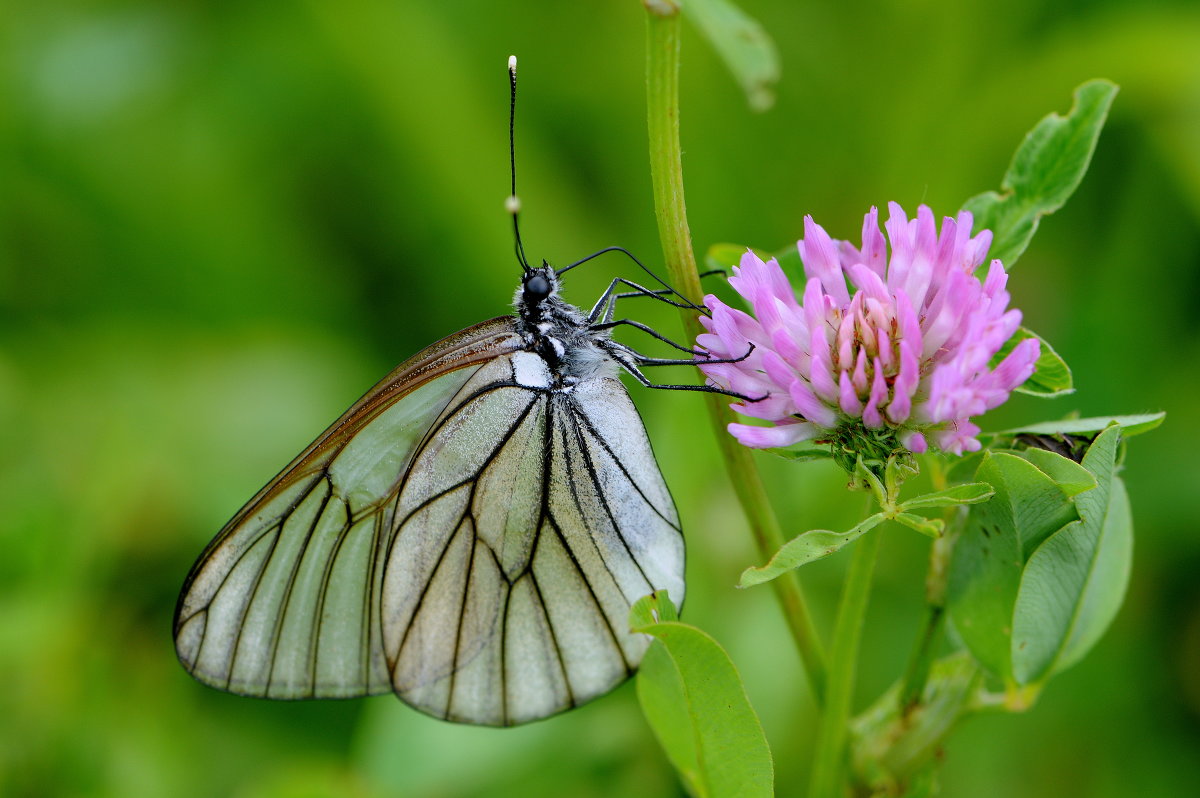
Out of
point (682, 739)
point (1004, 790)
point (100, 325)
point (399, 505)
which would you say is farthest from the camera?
point (100, 325)

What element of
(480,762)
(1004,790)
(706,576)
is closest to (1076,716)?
(1004,790)

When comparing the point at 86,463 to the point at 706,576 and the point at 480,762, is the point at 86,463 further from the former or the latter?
the point at 706,576

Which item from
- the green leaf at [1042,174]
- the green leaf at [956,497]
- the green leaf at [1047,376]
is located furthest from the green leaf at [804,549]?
the green leaf at [1042,174]

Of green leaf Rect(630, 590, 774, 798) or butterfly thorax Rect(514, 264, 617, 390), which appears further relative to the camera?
butterfly thorax Rect(514, 264, 617, 390)

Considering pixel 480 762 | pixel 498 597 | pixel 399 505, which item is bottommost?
pixel 480 762

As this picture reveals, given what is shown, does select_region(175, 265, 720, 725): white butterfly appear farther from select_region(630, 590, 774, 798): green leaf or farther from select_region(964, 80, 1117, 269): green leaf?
select_region(964, 80, 1117, 269): green leaf

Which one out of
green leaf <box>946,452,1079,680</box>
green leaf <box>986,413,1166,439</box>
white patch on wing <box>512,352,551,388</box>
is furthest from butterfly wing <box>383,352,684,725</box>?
green leaf <box>986,413,1166,439</box>
